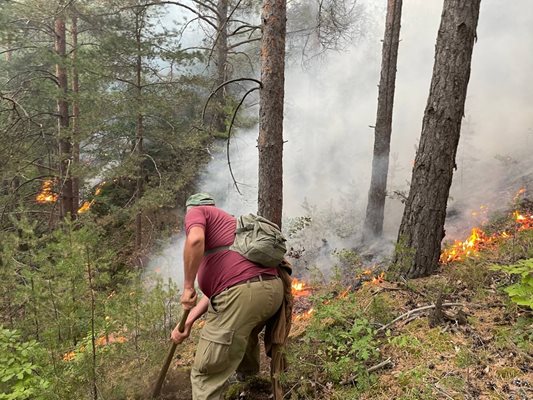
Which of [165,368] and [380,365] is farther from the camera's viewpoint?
[165,368]

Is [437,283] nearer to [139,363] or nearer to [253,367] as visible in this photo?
[253,367]

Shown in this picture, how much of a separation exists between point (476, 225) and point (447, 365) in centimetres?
668

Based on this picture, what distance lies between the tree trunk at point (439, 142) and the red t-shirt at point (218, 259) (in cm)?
240

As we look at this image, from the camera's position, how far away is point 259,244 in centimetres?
305

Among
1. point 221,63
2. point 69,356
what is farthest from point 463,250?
point 221,63

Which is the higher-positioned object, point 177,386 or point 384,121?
point 384,121

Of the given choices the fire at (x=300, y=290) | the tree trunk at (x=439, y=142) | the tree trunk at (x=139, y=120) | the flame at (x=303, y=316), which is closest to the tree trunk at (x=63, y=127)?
the tree trunk at (x=139, y=120)

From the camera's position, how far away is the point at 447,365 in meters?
2.87

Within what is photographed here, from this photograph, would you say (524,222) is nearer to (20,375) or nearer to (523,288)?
(523,288)

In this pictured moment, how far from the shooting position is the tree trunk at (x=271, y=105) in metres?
4.86

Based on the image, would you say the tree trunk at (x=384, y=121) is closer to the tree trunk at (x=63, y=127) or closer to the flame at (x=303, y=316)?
the flame at (x=303, y=316)

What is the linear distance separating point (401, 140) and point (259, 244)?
1388 cm

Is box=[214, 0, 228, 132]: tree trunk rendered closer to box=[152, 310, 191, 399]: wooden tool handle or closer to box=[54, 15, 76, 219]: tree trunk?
box=[54, 15, 76, 219]: tree trunk

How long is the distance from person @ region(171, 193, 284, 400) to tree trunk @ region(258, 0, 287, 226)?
1879mm
